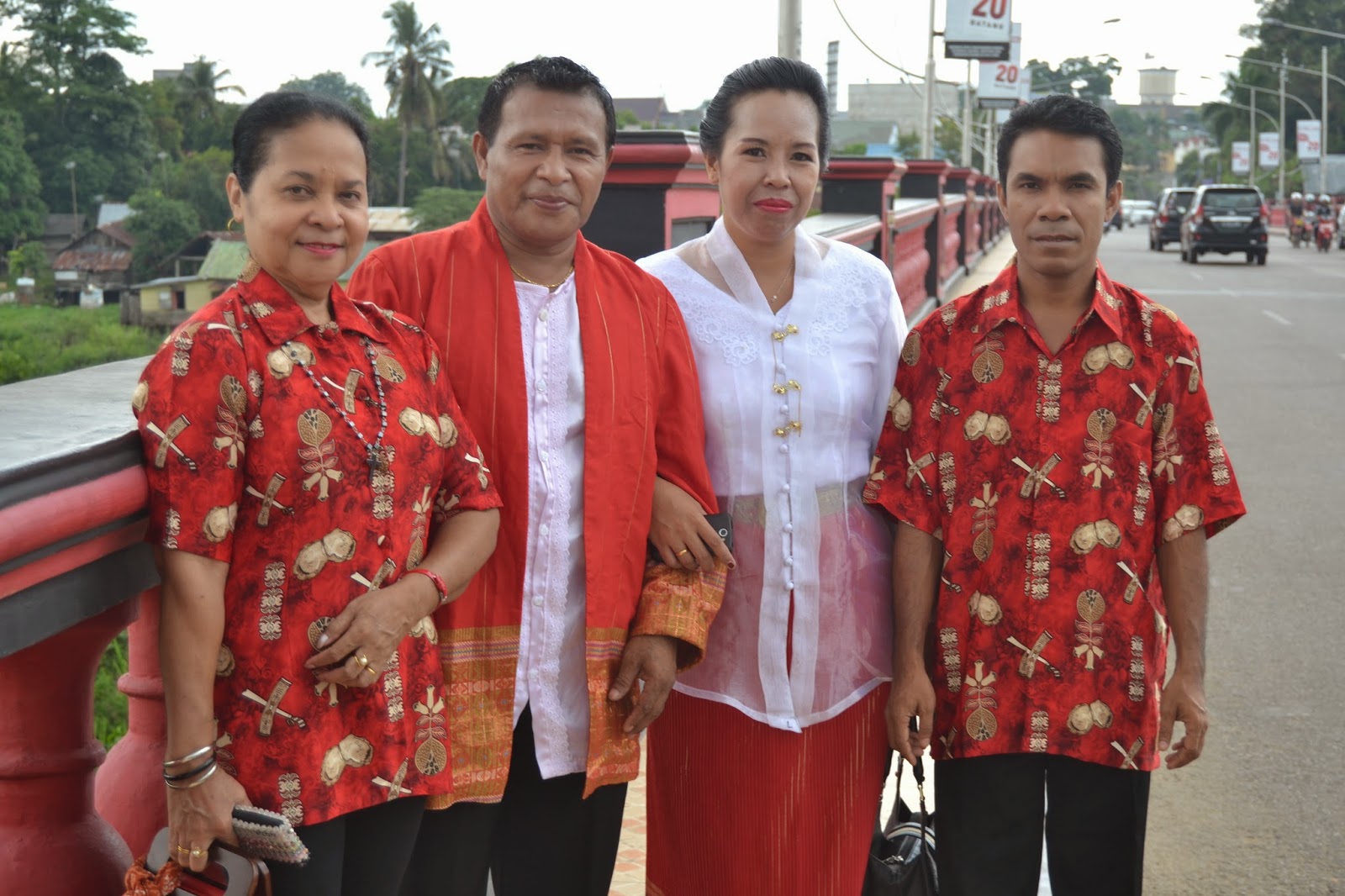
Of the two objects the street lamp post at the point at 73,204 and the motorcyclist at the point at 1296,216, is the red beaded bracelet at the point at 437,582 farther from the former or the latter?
the street lamp post at the point at 73,204

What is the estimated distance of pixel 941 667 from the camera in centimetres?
240

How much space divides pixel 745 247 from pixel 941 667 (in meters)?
0.82

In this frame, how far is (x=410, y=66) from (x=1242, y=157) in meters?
45.2

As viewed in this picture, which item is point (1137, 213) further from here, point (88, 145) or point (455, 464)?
point (455, 464)

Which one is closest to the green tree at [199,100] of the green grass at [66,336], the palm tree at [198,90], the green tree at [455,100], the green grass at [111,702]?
the palm tree at [198,90]

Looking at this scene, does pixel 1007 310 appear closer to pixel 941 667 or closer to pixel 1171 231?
pixel 941 667

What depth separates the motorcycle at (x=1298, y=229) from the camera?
1422 inches

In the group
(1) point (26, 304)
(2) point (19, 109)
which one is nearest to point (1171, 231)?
(1) point (26, 304)

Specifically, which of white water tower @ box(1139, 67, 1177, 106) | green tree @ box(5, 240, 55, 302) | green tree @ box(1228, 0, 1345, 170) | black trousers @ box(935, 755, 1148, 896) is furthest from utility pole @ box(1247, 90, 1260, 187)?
white water tower @ box(1139, 67, 1177, 106)

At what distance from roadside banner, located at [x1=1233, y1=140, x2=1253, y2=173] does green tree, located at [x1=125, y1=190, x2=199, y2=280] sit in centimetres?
4352

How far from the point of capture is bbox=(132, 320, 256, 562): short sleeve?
5.14ft

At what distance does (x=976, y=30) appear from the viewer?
20.8m

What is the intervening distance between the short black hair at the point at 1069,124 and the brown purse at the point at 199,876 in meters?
1.60

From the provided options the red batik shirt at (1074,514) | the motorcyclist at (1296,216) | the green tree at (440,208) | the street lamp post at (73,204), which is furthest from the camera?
the street lamp post at (73,204)
